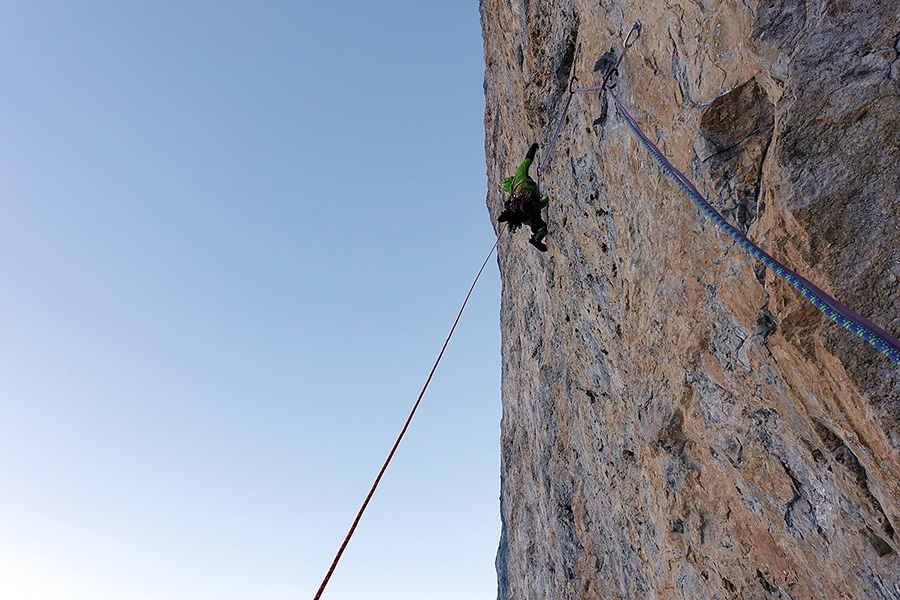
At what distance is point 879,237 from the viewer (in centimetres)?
253

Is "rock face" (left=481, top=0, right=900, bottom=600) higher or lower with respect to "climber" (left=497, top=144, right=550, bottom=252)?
lower

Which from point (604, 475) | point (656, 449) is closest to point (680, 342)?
point (656, 449)

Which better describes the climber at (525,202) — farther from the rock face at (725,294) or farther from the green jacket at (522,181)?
the rock face at (725,294)

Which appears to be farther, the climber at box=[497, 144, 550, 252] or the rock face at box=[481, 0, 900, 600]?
the climber at box=[497, 144, 550, 252]

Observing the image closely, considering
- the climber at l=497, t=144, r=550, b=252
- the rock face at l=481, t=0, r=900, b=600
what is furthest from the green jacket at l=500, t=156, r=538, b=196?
the rock face at l=481, t=0, r=900, b=600

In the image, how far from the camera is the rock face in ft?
8.63

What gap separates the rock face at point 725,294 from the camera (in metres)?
2.63

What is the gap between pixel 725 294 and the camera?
3.71 meters

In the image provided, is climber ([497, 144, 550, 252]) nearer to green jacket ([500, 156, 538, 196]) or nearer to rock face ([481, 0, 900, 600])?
green jacket ([500, 156, 538, 196])

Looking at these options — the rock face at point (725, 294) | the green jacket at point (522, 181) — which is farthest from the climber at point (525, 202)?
the rock face at point (725, 294)

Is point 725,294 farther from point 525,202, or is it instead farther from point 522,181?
point 522,181

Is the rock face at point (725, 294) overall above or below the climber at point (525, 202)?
below

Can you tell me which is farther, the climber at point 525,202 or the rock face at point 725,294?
the climber at point 525,202

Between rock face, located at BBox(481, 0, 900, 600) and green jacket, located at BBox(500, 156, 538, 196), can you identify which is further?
green jacket, located at BBox(500, 156, 538, 196)
